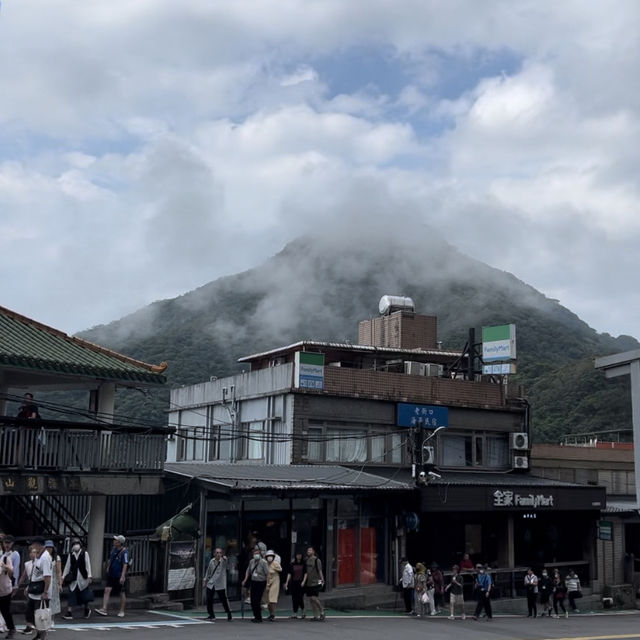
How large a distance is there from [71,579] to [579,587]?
62.6ft

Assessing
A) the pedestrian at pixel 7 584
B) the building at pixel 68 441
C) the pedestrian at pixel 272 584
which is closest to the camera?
the pedestrian at pixel 7 584

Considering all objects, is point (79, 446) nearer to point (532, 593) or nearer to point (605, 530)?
point (532, 593)

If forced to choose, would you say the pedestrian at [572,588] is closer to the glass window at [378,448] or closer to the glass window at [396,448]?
the glass window at [396,448]

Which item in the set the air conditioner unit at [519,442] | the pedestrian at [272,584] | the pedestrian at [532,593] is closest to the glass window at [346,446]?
the air conditioner unit at [519,442]

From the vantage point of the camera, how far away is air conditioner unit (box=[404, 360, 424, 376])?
3616cm

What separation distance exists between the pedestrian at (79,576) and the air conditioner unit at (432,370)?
62.9ft

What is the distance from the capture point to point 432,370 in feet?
120

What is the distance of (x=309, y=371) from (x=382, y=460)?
4.52 m

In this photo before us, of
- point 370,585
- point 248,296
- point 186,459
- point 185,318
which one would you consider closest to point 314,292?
point 248,296

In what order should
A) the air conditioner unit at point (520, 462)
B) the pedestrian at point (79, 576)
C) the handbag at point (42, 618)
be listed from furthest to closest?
the air conditioner unit at point (520, 462), the pedestrian at point (79, 576), the handbag at point (42, 618)

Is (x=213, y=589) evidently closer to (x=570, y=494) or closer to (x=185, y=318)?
(x=570, y=494)

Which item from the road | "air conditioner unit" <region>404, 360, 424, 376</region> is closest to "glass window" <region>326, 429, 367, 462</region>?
"air conditioner unit" <region>404, 360, 424, 376</region>

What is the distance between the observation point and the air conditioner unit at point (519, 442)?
37.1 meters

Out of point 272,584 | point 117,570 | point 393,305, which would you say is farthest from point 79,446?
point 393,305
